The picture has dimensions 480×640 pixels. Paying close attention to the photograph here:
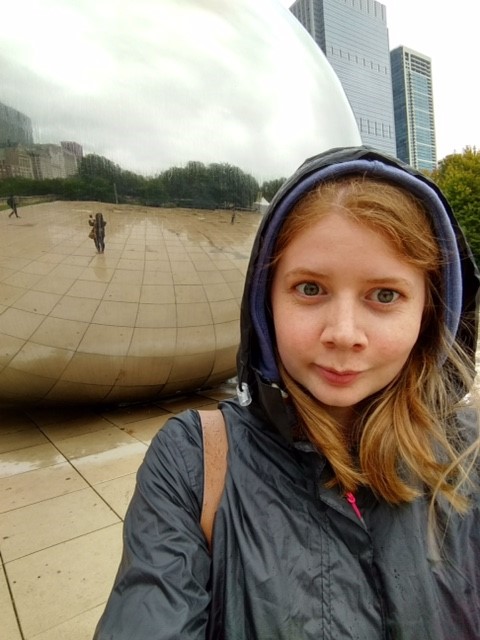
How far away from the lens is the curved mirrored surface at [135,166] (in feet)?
9.61

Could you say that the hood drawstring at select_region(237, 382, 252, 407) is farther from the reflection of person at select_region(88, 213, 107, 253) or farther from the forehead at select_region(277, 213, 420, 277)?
the reflection of person at select_region(88, 213, 107, 253)

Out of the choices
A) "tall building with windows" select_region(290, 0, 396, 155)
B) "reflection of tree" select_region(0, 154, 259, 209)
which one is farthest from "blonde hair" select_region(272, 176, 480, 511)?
"tall building with windows" select_region(290, 0, 396, 155)

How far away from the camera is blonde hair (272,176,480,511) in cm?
118

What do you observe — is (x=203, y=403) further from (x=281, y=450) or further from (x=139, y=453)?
(x=281, y=450)

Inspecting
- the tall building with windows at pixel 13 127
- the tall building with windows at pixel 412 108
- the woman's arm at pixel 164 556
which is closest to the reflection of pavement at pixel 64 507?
the woman's arm at pixel 164 556

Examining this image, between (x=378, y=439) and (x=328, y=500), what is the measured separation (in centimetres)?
21

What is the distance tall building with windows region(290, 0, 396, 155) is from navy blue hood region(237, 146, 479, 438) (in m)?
66.9

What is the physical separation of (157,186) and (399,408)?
2.29 metres

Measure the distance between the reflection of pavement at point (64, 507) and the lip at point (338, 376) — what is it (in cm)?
145

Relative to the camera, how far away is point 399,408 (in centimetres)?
132

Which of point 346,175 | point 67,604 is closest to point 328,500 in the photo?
point 346,175

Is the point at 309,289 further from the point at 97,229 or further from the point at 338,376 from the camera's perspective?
the point at 97,229

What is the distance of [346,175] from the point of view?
4.10ft

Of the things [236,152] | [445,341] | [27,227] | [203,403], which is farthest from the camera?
[203,403]
